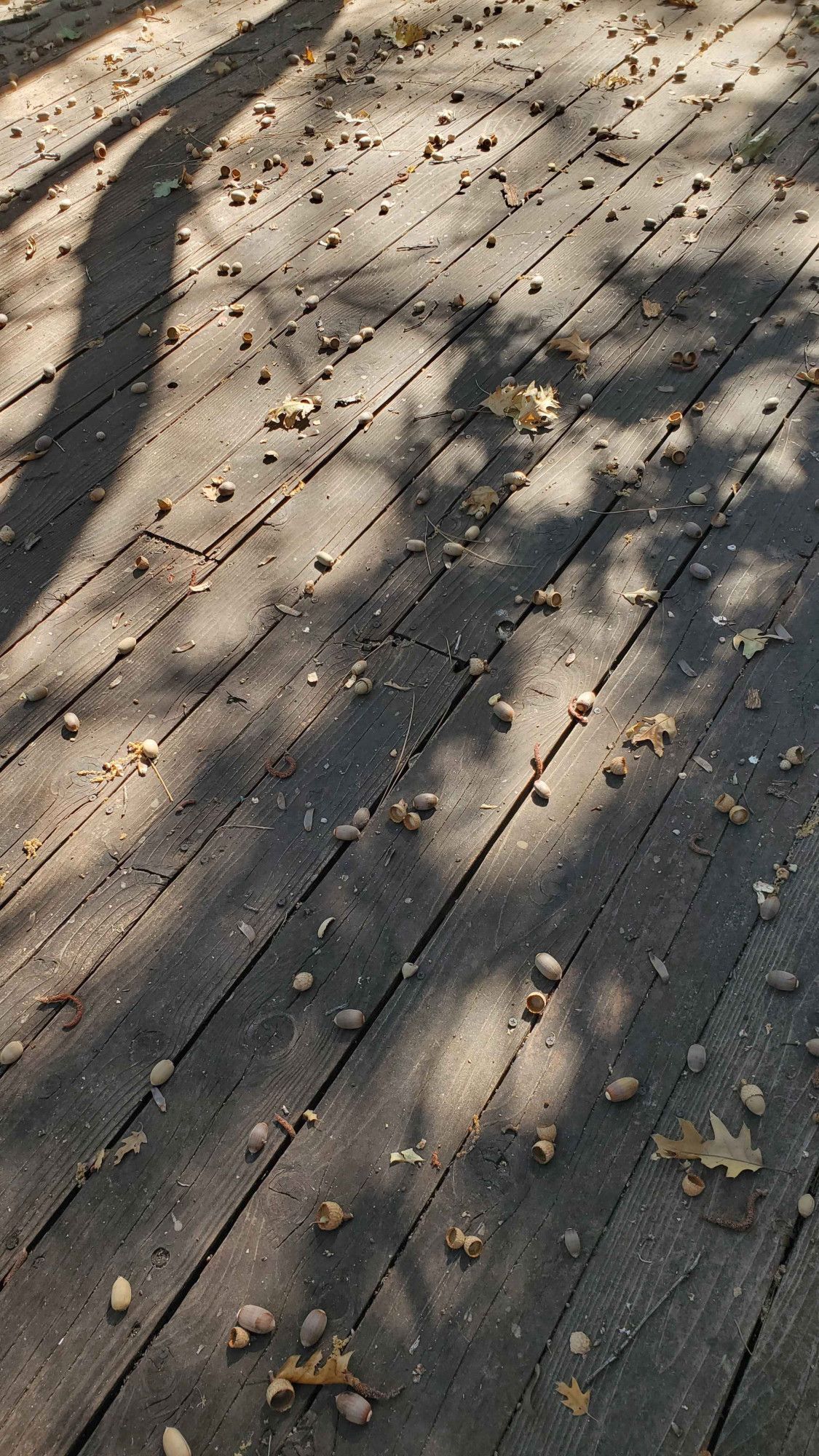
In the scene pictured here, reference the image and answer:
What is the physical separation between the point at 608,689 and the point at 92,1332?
1.61 m

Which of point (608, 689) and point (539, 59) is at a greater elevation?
point (539, 59)

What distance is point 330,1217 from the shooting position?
1.77m

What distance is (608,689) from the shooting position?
2506mm

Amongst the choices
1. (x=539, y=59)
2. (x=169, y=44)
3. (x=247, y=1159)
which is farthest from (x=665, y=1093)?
(x=169, y=44)

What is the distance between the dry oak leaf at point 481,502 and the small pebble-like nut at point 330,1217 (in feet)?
5.87

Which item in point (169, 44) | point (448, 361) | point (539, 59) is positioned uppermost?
point (169, 44)

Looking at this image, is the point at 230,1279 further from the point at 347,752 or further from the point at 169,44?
the point at 169,44

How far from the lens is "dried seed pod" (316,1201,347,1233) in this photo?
177 centimetres

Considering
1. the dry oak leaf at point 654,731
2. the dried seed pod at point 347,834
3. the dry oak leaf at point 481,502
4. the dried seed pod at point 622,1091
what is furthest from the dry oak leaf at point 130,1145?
the dry oak leaf at point 481,502

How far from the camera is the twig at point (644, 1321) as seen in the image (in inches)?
63.7

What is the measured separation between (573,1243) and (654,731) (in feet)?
3.57

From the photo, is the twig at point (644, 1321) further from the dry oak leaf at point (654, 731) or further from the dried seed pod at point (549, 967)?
the dry oak leaf at point (654, 731)

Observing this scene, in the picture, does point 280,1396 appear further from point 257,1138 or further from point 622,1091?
point 622,1091

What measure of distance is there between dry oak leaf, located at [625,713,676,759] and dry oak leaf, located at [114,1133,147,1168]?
1273mm
